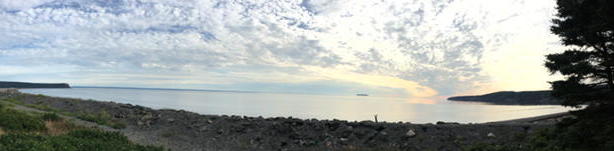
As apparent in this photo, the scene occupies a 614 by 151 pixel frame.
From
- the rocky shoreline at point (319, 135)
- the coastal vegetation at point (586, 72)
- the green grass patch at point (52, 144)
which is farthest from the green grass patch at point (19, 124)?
the coastal vegetation at point (586, 72)

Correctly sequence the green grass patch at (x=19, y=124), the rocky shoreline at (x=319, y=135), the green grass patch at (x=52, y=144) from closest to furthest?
the green grass patch at (x=52, y=144)
the green grass patch at (x=19, y=124)
the rocky shoreline at (x=319, y=135)

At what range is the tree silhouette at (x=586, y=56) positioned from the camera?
10.9 metres

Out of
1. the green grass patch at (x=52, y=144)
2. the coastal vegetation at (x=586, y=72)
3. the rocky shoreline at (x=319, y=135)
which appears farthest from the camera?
the rocky shoreline at (x=319, y=135)

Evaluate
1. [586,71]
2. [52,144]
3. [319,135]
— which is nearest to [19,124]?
[52,144]

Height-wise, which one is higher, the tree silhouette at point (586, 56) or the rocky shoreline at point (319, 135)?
the tree silhouette at point (586, 56)

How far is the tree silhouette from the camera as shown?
10.9 m

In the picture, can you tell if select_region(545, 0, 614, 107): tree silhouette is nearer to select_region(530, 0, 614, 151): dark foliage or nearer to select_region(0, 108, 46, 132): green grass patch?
select_region(530, 0, 614, 151): dark foliage

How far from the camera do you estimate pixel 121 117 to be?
24.7 metres

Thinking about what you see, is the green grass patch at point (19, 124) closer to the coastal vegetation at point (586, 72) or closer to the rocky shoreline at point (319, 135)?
the rocky shoreline at point (319, 135)

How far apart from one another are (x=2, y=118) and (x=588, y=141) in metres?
22.2

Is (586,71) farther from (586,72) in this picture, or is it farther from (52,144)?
(52,144)

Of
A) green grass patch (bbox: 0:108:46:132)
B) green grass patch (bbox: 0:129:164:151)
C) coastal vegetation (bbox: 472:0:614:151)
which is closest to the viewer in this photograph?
green grass patch (bbox: 0:129:164:151)

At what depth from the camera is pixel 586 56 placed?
11633 millimetres

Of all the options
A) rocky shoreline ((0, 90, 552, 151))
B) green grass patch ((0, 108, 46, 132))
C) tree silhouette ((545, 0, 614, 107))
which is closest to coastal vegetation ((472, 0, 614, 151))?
tree silhouette ((545, 0, 614, 107))
